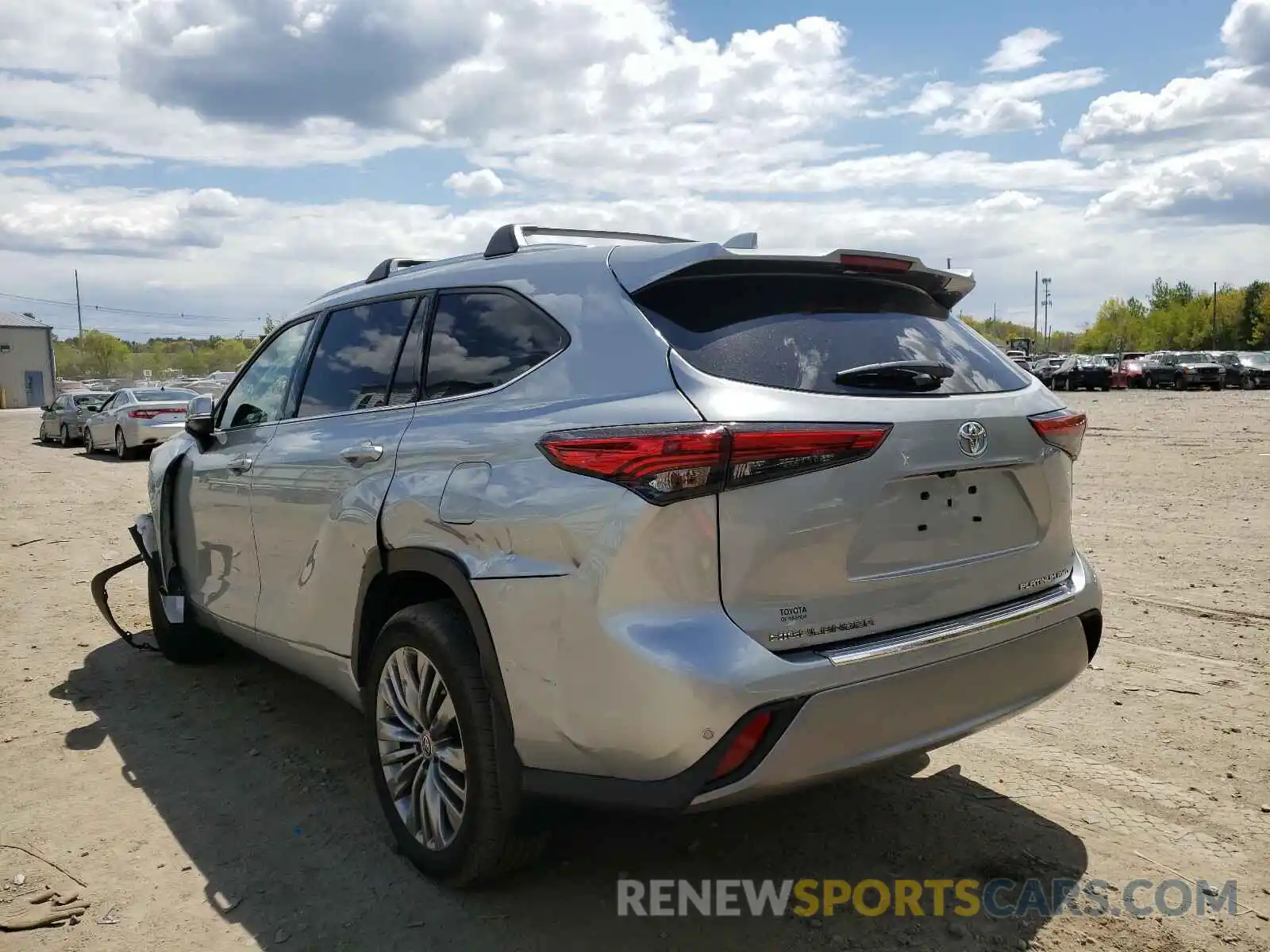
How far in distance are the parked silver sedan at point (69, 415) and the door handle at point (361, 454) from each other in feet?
78.7

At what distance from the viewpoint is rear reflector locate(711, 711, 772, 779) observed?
2504 millimetres

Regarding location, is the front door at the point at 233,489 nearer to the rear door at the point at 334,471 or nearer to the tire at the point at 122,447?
the rear door at the point at 334,471

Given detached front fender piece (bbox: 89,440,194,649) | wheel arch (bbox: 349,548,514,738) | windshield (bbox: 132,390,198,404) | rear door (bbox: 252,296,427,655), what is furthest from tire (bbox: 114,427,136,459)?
wheel arch (bbox: 349,548,514,738)

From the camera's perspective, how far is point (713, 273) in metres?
2.96

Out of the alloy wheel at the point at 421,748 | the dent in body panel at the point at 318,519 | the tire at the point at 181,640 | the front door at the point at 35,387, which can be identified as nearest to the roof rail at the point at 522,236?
the dent in body panel at the point at 318,519

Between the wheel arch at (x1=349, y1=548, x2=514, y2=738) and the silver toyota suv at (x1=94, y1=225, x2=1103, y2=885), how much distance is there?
13 mm

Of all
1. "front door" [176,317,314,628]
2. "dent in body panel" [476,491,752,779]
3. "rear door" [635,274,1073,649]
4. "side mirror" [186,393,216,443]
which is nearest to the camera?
"dent in body panel" [476,491,752,779]

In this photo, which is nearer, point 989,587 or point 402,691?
point 989,587

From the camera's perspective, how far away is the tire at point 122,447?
20.9m

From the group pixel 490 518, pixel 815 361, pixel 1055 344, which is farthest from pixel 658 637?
pixel 1055 344

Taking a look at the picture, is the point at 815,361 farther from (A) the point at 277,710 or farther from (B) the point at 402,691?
(A) the point at 277,710

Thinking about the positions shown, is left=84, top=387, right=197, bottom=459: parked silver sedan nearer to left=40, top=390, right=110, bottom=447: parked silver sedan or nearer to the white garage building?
left=40, top=390, right=110, bottom=447: parked silver sedan

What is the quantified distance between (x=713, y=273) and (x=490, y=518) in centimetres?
95

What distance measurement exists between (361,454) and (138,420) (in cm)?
1933
